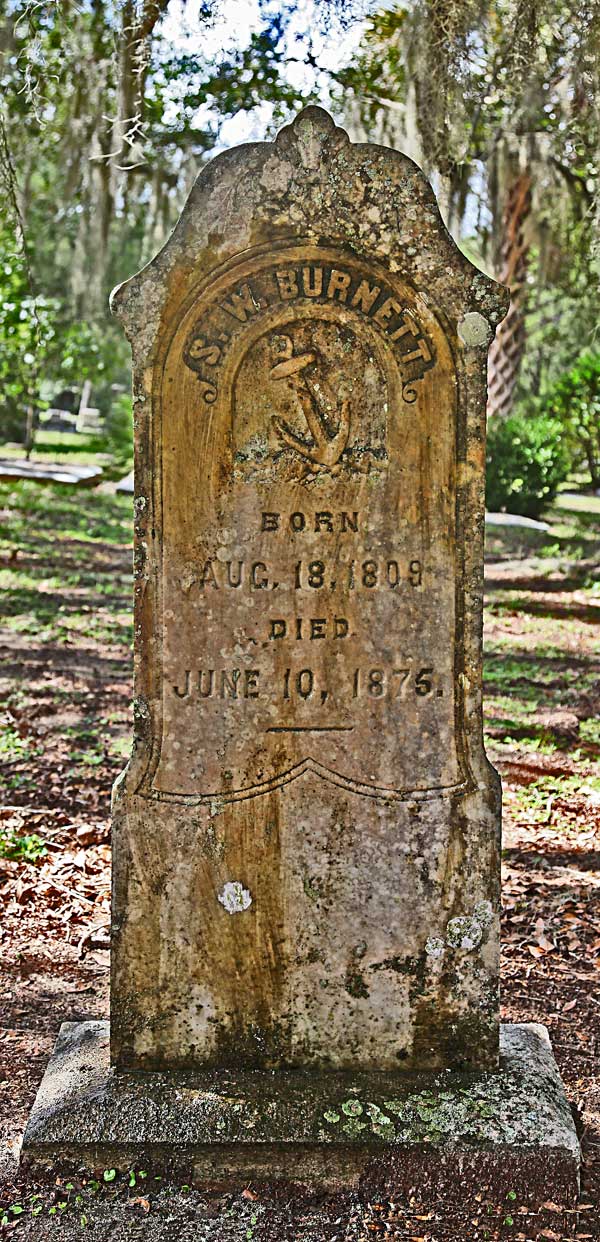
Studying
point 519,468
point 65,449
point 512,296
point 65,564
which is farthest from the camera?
point 65,449

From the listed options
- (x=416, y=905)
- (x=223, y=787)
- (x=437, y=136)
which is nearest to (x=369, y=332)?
(x=223, y=787)

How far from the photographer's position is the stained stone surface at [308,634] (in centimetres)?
304

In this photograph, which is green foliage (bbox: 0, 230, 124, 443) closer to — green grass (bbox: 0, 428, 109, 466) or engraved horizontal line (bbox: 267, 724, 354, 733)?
green grass (bbox: 0, 428, 109, 466)

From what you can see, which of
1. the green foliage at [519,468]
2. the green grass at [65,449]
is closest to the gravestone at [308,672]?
the green foliage at [519,468]

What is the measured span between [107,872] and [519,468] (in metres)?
12.4

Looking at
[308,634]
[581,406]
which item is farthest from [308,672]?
[581,406]

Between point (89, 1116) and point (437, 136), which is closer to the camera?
point (89, 1116)

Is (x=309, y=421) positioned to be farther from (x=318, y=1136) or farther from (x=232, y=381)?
(x=318, y=1136)

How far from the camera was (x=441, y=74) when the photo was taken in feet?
22.5

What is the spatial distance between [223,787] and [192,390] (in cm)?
106

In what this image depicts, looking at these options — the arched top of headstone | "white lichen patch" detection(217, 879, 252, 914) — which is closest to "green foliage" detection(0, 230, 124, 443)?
the arched top of headstone

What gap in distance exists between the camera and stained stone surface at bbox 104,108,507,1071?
3043mm

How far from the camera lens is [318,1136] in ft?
9.46

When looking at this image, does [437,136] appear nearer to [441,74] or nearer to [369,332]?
[441,74]
